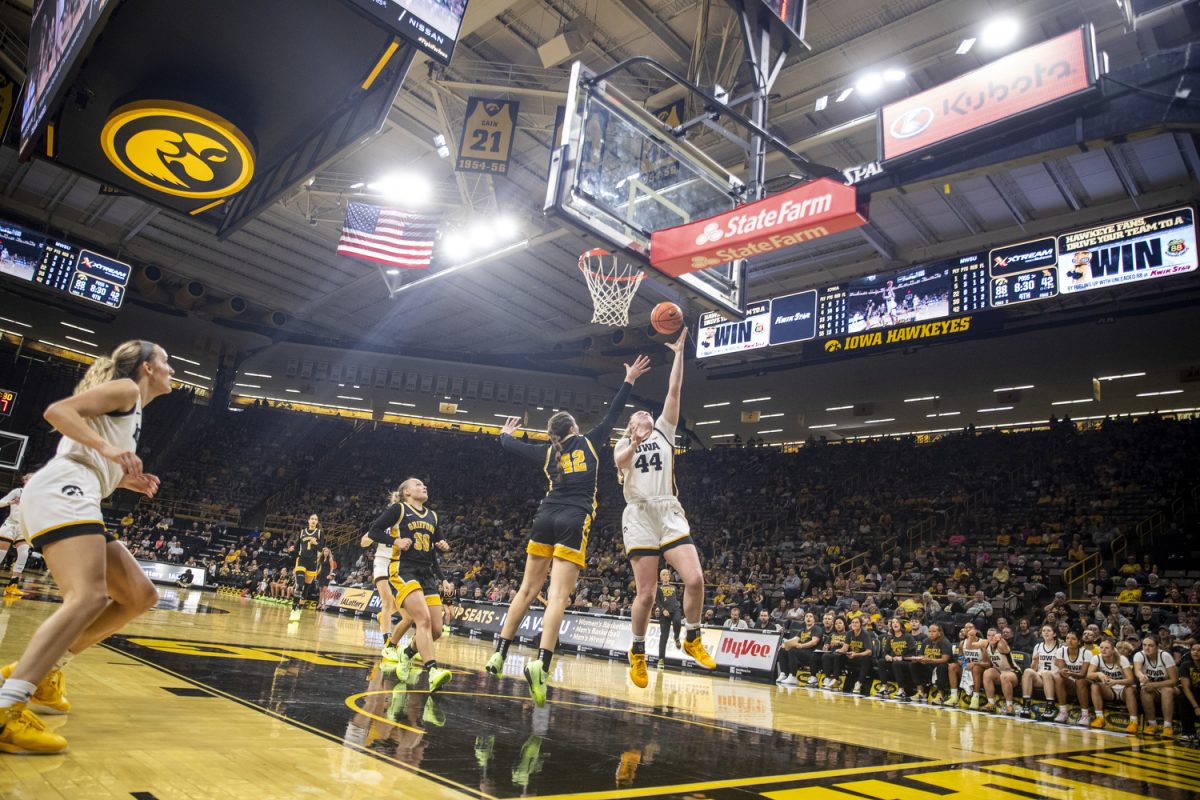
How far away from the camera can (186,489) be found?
2900 centimetres

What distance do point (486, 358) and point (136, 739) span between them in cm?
2935

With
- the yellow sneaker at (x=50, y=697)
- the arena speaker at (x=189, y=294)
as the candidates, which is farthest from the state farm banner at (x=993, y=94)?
the arena speaker at (x=189, y=294)

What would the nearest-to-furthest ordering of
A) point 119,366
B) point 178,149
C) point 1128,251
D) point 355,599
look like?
point 119,366, point 178,149, point 1128,251, point 355,599

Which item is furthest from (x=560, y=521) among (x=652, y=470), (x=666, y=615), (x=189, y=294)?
(x=189, y=294)

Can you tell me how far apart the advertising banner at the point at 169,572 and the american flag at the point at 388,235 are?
448 inches

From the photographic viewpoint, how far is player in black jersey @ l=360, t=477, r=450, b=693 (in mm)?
6594

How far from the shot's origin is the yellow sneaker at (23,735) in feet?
9.24

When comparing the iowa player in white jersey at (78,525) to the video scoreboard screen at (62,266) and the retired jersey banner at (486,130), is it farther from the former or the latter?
the video scoreboard screen at (62,266)

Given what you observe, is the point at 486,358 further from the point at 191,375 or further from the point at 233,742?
the point at 233,742

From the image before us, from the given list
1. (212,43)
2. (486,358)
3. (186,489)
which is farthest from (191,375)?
(212,43)

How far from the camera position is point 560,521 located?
18.9 feet

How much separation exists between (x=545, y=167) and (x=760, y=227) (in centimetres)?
1116

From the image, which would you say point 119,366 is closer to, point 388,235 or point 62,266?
point 388,235

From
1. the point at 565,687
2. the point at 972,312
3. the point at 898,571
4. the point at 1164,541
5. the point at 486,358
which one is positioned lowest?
the point at 565,687
